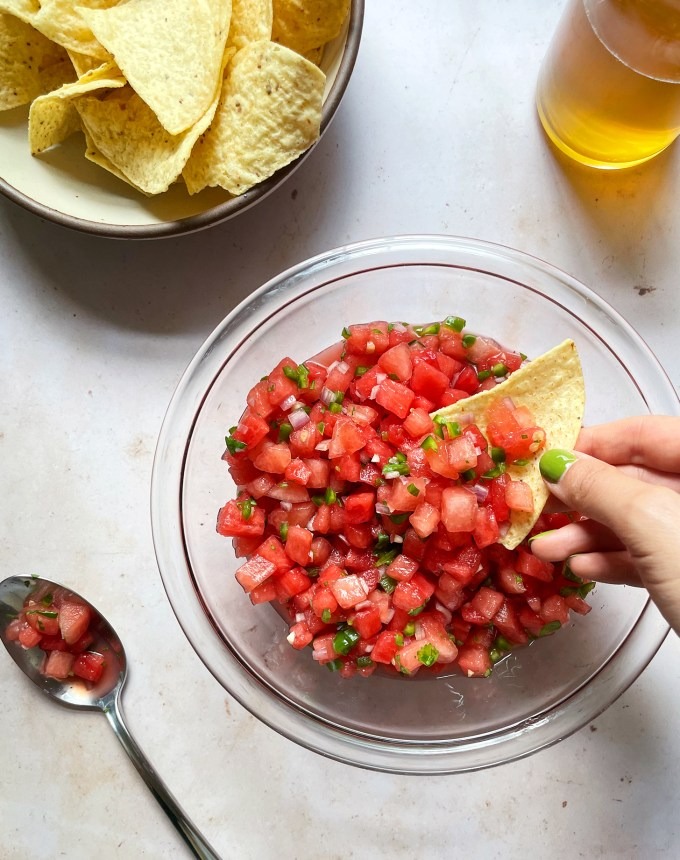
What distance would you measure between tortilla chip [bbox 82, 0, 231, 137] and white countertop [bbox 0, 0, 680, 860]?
0.31 meters

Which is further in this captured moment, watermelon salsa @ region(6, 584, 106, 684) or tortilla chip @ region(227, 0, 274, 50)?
watermelon salsa @ region(6, 584, 106, 684)

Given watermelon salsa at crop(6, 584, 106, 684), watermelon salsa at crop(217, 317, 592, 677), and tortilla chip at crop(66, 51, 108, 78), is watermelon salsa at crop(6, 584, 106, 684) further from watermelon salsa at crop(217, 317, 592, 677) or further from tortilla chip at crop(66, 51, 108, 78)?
tortilla chip at crop(66, 51, 108, 78)

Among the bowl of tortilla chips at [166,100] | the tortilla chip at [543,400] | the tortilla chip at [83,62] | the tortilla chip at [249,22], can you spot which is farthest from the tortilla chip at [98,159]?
the tortilla chip at [543,400]

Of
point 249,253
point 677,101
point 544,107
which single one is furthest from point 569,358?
point 249,253

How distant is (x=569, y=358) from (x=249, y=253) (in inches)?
29.2

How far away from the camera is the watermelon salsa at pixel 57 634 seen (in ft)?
5.35

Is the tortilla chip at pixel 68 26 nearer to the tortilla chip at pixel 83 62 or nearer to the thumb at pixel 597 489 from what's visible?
the tortilla chip at pixel 83 62

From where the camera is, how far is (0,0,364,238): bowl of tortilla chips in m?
1.39

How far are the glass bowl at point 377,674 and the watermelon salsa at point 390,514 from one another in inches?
7.1

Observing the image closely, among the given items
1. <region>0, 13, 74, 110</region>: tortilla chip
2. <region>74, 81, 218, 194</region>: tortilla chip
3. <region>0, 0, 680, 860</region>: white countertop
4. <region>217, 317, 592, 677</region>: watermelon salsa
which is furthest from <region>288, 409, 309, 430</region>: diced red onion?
<region>0, 13, 74, 110</region>: tortilla chip

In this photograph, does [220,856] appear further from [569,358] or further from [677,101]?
[677,101]

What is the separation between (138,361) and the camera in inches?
65.5

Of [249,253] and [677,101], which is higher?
[677,101]

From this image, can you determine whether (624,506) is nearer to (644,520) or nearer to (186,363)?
(644,520)
